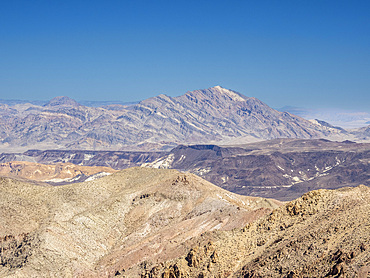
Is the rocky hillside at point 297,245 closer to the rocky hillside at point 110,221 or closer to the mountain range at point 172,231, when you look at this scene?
the mountain range at point 172,231

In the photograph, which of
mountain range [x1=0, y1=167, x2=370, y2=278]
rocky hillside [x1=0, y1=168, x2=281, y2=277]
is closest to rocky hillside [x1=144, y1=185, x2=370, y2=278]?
mountain range [x1=0, y1=167, x2=370, y2=278]

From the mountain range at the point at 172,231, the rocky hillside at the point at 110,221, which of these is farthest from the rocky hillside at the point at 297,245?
the rocky hillside at the point at 110,221

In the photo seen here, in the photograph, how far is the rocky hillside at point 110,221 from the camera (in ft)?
276

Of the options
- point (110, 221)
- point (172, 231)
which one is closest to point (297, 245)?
point (172, 231)

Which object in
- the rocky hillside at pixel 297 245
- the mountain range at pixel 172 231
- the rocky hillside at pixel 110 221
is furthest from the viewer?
the rocky hillside at pixel 110 221

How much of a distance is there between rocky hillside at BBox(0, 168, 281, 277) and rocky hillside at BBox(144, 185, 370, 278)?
9.83m

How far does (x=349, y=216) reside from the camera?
63531 mm

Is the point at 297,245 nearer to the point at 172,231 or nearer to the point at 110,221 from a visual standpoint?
the point at 172,231

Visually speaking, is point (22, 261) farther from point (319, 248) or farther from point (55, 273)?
point (319, 248)

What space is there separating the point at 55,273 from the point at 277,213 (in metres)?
33.9

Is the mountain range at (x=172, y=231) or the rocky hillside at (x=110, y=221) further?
the rocky hillside at (x=110, y=221)

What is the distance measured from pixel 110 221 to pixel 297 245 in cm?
4885

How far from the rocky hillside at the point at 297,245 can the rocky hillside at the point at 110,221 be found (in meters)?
9.83

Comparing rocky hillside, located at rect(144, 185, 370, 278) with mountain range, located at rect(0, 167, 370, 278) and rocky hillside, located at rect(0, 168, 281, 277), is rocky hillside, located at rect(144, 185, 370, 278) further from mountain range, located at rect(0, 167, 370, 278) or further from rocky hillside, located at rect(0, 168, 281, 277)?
rocky hillside, located at rect(0, 168, 281, 277)
